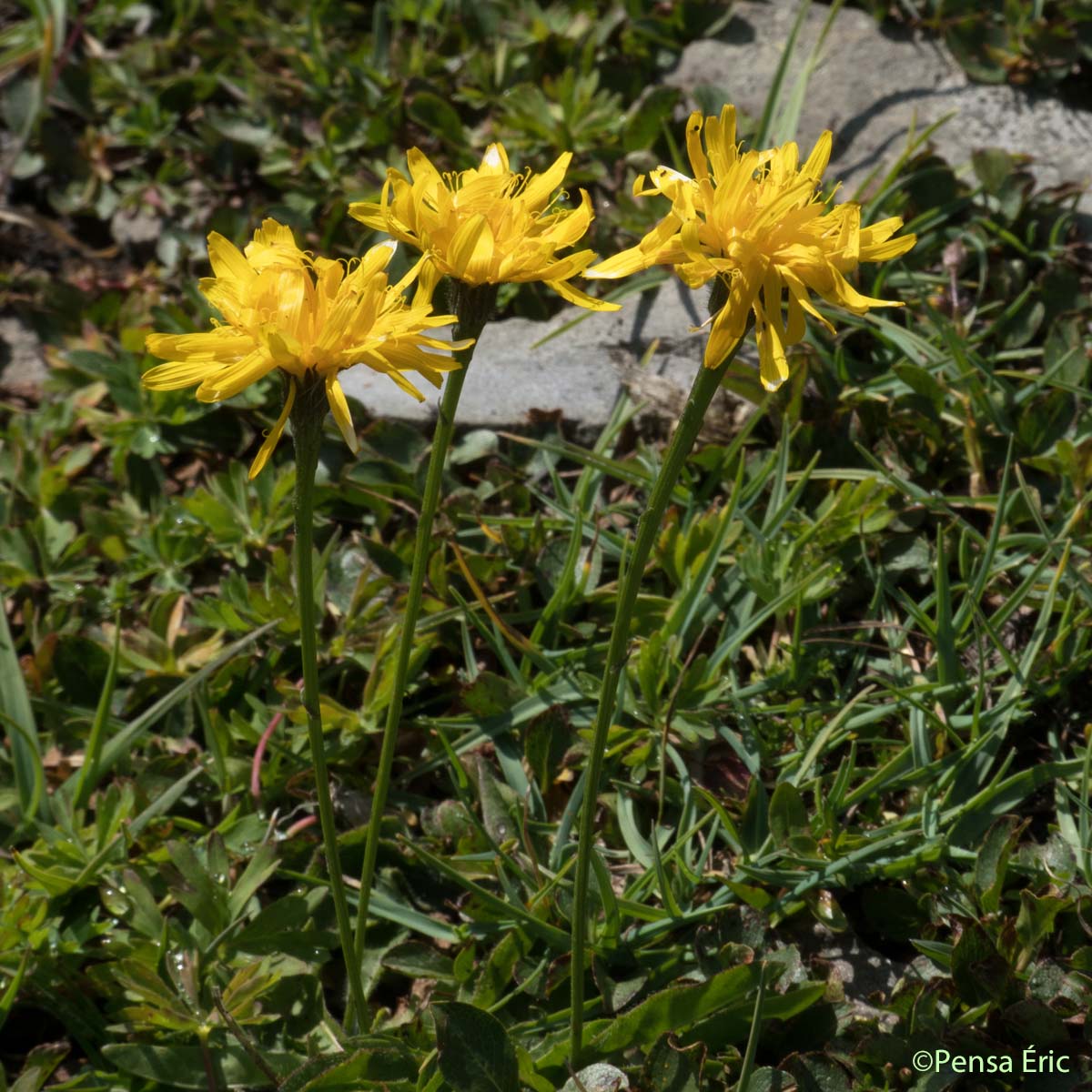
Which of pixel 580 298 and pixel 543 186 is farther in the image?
pixel 543 186

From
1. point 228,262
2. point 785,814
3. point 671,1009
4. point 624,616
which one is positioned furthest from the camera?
point 785,814

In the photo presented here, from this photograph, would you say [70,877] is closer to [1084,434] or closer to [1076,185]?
[1084,434]

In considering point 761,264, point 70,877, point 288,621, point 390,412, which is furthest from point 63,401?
point 761,264

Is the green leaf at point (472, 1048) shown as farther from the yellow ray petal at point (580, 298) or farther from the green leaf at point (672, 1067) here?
A: the yellow ray petal at point (580, 298)

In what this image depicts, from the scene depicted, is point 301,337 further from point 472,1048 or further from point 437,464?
point 472,1048

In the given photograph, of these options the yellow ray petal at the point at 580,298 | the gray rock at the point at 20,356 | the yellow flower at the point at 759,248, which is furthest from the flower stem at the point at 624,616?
the gray rock at the point at 20,356

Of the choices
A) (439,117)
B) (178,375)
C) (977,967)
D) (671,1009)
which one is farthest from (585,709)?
(439,117)
